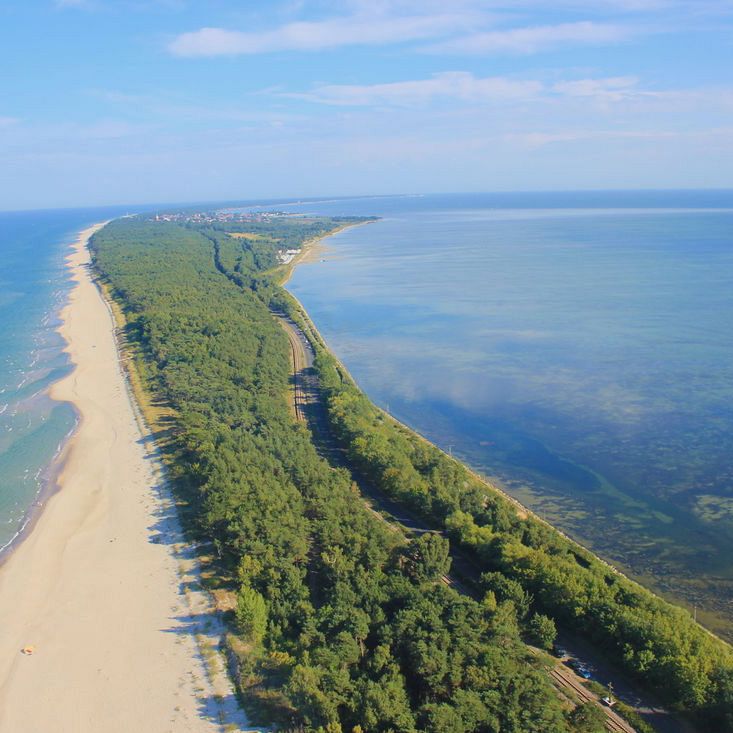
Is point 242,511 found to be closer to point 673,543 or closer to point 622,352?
point 673,543

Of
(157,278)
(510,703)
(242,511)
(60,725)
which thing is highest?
(157,278)

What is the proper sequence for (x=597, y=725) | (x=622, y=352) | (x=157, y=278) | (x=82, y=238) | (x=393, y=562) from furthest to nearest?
1. (x=82, y=238)
2. (x=157, y=278)
3. (x=622, y=352)
4. (x=393, y=562)
5. (x=597, y=725)

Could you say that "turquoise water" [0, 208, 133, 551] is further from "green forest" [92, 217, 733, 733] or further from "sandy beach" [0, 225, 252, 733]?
"green forest" [92, 217, 733, 733]

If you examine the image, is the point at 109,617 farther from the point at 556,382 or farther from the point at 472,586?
the point at 556,382

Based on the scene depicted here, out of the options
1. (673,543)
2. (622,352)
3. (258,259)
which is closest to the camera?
(673,543)

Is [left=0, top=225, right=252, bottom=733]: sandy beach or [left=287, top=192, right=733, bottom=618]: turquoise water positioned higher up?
[left=287, top=192, right=733, bottom=618]: turquoise water

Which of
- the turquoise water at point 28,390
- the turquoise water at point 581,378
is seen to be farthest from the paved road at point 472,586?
the turquoise water at point 28,390

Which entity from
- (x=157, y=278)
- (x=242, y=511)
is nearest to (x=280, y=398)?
(x=242, y=511)

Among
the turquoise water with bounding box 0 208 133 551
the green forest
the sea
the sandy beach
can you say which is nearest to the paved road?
the green forest
